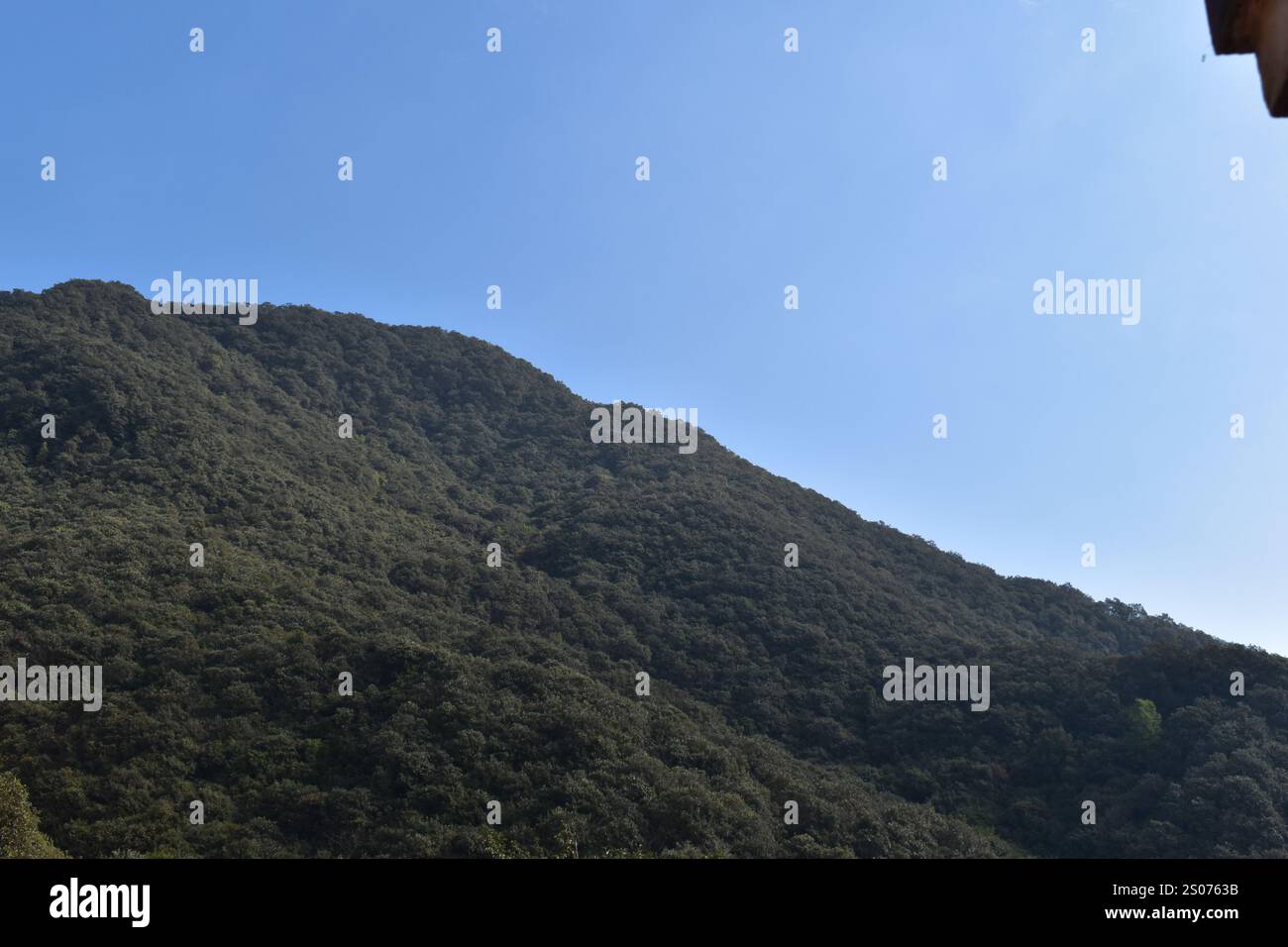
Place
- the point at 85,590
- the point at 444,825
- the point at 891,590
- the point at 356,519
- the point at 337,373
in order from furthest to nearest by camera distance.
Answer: the point at 337,373
the point at 891,590
the point at 356,519
the point at 85,590
the point at 444,825

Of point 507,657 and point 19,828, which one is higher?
point 507,657

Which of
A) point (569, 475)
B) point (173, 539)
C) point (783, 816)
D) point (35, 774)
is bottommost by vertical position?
point (783, 816)

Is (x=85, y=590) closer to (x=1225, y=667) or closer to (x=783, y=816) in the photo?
(x=783, y=816)

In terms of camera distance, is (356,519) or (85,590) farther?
(356,519)

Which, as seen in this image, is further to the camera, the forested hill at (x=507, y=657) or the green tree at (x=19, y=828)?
the forested hill at (x=507, y=657)

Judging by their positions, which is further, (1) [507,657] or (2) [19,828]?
(1) [507,657]

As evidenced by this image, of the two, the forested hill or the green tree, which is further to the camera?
the forested hill
